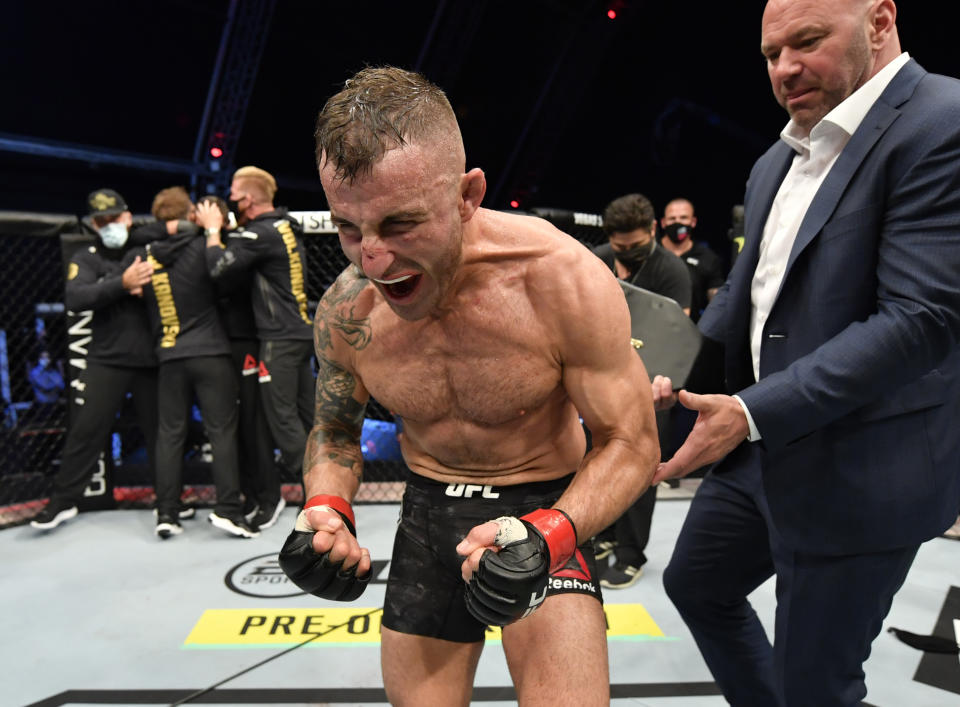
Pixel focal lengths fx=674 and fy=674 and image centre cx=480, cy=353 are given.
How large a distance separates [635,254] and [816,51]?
171 cm

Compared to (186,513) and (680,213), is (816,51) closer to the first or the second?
(680,213)

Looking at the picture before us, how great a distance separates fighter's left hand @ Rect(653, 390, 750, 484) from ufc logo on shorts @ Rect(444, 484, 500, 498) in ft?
1.26

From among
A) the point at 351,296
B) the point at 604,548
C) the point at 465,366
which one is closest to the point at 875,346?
the point at 465,366

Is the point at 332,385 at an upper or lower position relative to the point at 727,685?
upper

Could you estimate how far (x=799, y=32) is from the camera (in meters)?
1.26

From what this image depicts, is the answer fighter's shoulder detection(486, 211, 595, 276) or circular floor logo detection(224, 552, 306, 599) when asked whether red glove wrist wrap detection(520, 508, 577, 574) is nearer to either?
fighter's shoulder detection(486, 211, 595, 276)

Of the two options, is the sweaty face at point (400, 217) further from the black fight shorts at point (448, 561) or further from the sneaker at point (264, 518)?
the sneaker at point (264, 518)

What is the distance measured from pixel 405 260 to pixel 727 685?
52.4 inches

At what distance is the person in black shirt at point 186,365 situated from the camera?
357cm

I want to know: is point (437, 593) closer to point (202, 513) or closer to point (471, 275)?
point (471, 275)

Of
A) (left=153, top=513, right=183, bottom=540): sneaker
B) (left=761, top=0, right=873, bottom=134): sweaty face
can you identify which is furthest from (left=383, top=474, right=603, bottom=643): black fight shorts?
(left=153, top=513, right=183, bottom=540): sneaker

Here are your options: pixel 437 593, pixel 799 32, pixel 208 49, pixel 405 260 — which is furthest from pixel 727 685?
pixel 208 49

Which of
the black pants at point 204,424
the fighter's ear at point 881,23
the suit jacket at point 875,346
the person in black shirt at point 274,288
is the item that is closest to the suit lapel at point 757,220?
the suit jacket at point 875,346

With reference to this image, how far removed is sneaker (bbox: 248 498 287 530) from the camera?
3687 millimetres
